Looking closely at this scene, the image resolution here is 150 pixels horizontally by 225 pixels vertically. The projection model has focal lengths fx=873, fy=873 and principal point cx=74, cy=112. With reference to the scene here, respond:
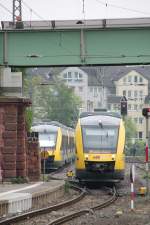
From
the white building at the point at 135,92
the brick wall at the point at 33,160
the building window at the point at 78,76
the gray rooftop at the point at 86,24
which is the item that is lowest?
the brick wall at the point at 33,160

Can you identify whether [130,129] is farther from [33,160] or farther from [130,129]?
[33,160]

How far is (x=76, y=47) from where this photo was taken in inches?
1458

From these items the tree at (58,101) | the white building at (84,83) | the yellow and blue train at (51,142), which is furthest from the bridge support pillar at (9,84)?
the white building at (84,83)

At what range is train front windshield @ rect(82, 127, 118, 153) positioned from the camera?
111ft

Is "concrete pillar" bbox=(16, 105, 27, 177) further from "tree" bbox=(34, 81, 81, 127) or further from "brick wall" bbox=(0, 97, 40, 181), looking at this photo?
"tree" bbox=(34, 81, 81, 127)

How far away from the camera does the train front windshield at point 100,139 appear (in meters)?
A: 34.0

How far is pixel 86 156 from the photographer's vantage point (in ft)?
110

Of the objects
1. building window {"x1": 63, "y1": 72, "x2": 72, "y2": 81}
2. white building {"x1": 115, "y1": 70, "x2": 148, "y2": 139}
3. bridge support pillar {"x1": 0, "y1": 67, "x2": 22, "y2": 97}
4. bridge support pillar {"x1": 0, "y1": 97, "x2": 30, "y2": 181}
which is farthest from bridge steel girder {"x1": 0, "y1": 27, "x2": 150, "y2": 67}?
building window {"x1": 63, "y1": 72, "x2": 72, "y2": 81}

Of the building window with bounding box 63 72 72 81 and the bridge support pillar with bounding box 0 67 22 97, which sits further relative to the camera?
the building window with bounding box 63 72 72 81

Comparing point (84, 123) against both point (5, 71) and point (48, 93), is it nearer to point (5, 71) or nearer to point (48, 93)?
point (5, 71)

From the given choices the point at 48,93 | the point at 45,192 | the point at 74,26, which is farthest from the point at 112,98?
the point at 45,192

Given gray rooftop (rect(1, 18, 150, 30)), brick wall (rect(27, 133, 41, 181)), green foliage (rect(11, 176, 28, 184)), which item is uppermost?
gray rooftop (rect(1, 18, 150, 30))

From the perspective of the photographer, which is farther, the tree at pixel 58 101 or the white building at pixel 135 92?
the white building at pixel 135 92

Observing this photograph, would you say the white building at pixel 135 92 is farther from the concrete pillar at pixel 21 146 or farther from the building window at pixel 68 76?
the concrete pillar at pixel 21 146
